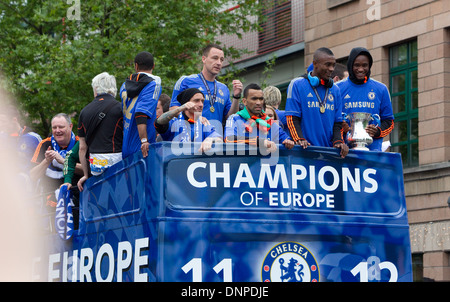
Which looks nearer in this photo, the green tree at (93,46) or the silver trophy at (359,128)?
the silver trophy at (359,128)

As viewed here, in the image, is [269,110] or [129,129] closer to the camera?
[129,129]

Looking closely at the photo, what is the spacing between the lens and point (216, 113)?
8.74 m

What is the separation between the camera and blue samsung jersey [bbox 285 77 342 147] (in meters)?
7.72

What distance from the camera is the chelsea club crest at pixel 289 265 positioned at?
6.85 metres

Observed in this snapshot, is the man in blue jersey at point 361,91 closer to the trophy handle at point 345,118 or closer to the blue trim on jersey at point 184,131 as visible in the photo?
→ the trophy handle at point 345,118

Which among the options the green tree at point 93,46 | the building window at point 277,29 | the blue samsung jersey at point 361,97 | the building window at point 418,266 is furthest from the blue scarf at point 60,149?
the building window at point 277,29

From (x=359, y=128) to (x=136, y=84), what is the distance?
6.46 feet

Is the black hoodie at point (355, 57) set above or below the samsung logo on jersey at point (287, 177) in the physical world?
above

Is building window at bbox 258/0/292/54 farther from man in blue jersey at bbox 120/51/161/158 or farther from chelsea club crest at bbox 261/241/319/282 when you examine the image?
chelsea club crest at bbox 261/241/319/282

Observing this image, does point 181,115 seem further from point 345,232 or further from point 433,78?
point 433,78

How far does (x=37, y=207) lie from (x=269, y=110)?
2818mm

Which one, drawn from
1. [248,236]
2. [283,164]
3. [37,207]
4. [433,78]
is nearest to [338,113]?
[283,164]

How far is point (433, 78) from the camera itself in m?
21.4

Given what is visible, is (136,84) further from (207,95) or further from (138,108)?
(207,95)
